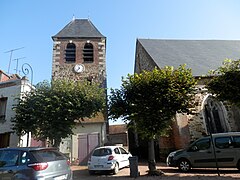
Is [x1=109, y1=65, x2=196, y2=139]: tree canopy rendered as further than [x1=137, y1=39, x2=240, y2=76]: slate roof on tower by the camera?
No

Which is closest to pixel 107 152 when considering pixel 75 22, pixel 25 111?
pixel 25 111

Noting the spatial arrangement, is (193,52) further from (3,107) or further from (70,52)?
(3,107)

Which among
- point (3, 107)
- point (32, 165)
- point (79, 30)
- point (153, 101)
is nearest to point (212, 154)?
point (153, 101)

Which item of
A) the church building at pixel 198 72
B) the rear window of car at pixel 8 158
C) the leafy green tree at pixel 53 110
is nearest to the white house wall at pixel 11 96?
the leafy green tree at pixel 53 110

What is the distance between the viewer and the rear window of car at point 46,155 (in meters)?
4.47

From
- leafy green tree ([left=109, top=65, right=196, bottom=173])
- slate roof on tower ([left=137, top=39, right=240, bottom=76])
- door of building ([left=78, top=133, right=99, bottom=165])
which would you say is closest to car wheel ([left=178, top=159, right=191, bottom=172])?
leafy green tree ([left=109, top=65, right=196, bottom=173])

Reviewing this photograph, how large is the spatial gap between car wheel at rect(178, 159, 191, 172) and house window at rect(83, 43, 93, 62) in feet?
43.7

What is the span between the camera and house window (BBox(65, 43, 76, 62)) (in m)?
18.3

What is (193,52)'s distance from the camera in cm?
1688

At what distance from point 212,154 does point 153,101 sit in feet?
11.1

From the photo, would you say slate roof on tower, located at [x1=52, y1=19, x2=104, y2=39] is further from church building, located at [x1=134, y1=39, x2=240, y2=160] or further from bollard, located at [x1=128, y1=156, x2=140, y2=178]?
bollard, located at [x1=128, y1=156, x2=140, y2=178]

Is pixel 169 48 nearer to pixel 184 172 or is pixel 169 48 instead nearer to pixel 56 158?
pixel 184 172

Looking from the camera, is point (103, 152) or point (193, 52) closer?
point (103, 152)

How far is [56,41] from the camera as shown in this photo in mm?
18719
